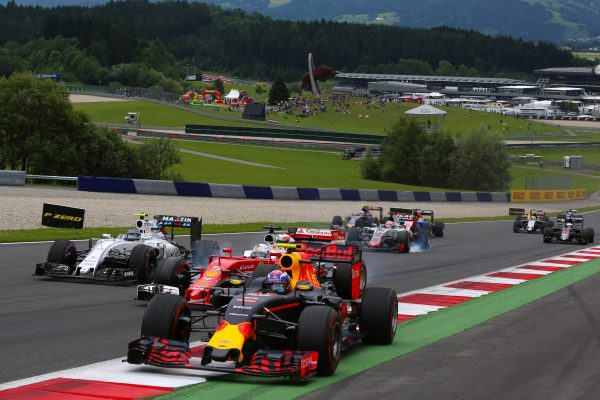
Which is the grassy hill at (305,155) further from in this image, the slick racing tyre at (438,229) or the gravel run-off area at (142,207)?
the slick racing tyre at (438,229)

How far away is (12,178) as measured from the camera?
46.1 meters

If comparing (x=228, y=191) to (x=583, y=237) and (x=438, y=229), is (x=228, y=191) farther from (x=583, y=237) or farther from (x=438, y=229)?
(x=583, y=237)

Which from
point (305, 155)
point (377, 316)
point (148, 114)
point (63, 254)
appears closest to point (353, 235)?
point (63, 254)

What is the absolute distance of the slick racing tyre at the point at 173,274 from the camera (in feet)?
55.1

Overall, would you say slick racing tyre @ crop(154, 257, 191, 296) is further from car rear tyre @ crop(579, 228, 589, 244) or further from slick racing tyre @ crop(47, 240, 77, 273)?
car rear tyre @ crop(579, 228, 589, 244)

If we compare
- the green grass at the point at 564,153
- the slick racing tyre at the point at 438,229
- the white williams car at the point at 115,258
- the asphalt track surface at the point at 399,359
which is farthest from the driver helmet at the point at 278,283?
the green grass at the point at 564,153

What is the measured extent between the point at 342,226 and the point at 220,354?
2236 cm

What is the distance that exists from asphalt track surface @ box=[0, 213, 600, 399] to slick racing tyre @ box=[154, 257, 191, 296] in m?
0.61

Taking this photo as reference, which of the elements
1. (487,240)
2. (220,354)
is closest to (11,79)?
(487,240)

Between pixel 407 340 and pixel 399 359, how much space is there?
1610 mm

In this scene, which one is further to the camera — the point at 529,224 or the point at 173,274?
the point at 529,224

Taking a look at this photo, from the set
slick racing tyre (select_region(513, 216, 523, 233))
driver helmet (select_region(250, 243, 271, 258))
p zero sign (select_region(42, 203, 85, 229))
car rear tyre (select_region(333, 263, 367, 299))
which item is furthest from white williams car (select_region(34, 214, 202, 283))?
slick racing tyre (select_region(513, 216, 523, 233))

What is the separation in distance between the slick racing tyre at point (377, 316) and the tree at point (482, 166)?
8282 cm

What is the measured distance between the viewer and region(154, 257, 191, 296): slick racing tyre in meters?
16.8
